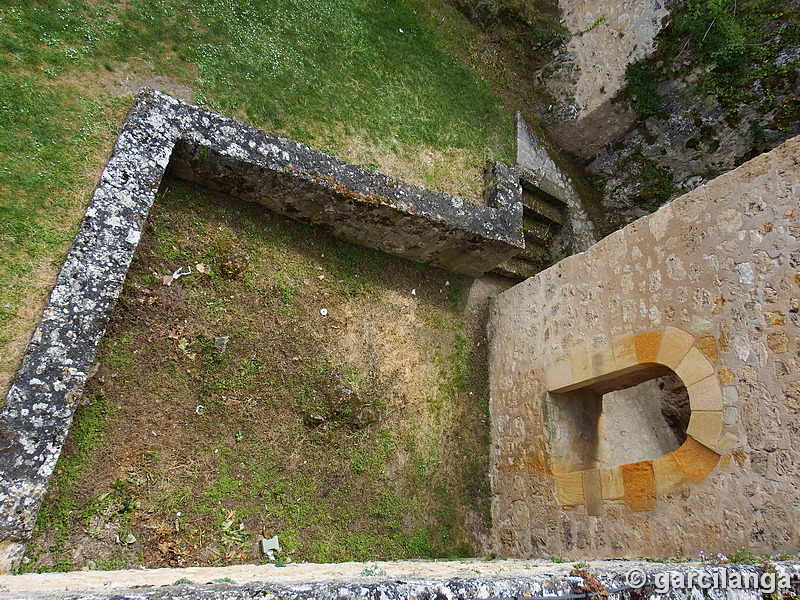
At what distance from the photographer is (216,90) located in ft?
13.9

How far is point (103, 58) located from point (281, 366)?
2.76 meters

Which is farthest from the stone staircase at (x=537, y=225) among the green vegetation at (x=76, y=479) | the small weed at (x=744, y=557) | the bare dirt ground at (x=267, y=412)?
the green vegetation at (x=76, y=479)

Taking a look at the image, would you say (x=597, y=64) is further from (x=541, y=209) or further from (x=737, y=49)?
(x=541, y=209)

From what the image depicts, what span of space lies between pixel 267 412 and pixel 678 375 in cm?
297

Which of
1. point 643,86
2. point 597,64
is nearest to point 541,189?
point 643,86

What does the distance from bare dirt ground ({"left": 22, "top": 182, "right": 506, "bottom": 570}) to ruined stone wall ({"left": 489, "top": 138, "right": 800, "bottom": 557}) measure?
2.33ft

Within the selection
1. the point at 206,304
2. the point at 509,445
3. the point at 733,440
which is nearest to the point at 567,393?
the point at 509,445

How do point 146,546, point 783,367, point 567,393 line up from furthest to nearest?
point 567,393 < point 146,546 < point 783,367

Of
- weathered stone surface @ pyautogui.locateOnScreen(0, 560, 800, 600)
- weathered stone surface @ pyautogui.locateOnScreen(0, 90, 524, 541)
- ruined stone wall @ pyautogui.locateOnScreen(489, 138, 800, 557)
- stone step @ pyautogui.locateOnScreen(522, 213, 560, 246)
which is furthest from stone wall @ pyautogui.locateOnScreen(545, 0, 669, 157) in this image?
weathered stone surface @ pyautogui.locateOnScreen(0, 560, 800, 600)

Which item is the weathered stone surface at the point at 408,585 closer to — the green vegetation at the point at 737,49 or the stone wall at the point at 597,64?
the green vegetation at the point at 737,49

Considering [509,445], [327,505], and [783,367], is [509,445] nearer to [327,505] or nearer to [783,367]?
[327,505]

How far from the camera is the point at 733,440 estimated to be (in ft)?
9.51

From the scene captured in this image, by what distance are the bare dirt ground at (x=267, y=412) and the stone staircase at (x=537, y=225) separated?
1.44m

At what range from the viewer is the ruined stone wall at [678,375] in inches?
109
